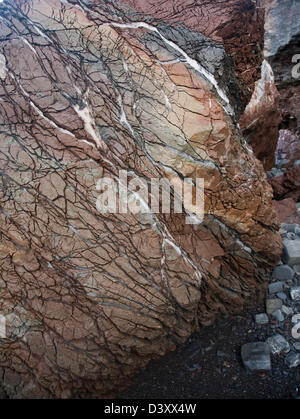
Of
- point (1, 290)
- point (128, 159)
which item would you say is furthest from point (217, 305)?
point (1, 290)

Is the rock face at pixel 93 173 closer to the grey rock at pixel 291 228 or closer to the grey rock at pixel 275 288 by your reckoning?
the grey rock at pixel 275 288

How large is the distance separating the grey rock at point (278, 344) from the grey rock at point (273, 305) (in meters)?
0.20

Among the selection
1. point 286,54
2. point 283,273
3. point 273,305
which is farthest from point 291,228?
point 286,54

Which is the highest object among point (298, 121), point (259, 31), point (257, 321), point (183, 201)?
point (298, 121)

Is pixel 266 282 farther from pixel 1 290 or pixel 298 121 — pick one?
pixel 298 121

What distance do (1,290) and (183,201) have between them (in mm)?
1187

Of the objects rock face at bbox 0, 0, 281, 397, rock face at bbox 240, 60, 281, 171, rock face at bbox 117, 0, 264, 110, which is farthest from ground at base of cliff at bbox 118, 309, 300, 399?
rock face at bbox 240, 60, 281, 171

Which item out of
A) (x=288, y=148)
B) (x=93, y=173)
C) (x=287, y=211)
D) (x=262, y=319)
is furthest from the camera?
(x=288, y=148)

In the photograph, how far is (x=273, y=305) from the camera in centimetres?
235

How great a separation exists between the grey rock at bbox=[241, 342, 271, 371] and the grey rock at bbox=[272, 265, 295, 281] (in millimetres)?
577

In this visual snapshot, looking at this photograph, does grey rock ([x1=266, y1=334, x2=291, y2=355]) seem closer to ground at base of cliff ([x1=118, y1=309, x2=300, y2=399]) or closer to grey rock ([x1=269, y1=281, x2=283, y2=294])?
ground at base of cliff ([x1=118, y1=309, x2=300, y2=399])

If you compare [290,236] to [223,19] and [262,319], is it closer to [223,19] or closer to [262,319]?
[262,319]

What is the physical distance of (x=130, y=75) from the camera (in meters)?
1.98

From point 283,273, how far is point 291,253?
0.18 m
